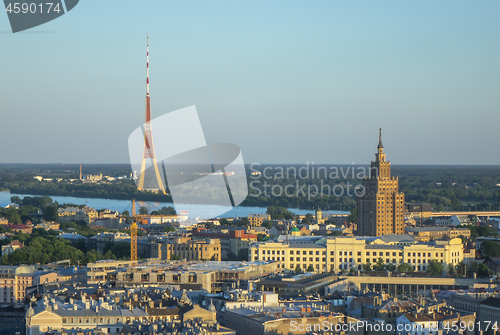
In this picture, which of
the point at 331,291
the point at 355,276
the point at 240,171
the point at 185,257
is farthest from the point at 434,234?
the point at 240,171

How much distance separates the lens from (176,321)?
73.5 ft

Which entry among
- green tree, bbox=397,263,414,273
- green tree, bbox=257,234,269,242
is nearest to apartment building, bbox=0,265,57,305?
green tree, bbox=397,263,414,273

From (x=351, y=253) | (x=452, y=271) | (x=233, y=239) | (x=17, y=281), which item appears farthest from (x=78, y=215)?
(x=452, y=271)

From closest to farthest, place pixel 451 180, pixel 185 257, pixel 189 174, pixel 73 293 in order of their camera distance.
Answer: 1. pixel 73 293
2. pixel 185 257
3. pixel 189 174
4. pixel 451 180

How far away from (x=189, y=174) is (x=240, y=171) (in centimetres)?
641

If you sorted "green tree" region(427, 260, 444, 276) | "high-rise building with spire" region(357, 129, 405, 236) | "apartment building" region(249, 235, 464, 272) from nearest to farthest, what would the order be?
"green tree" region(427, 260, 444, 276)
"apartment building" region(249, 235, 464, 272)
"high-rise building with spire" region(357, 129, 405, 236)

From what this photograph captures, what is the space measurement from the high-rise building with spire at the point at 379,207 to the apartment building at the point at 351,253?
6.44m

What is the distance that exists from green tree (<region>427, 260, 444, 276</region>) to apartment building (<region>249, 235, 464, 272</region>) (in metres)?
1.20

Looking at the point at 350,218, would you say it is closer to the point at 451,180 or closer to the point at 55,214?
the point at 55,214

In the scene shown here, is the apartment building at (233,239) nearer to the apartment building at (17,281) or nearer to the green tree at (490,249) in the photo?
the green tree at (490,249)

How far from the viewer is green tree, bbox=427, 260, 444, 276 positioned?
39.9 m

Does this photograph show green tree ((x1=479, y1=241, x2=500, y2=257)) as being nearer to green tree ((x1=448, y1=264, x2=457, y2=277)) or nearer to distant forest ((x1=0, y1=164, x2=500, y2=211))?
green tree ((x1=448, y1=264, x2=457, y2=277))

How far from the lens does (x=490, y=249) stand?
4719 centimetres

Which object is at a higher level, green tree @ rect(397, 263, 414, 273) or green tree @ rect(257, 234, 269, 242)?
green tree @ rect(257, 234, 269, 242)
